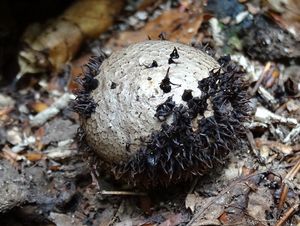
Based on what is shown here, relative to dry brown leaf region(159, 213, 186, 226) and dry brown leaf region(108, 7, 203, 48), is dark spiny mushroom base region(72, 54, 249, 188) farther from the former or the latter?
dry brown leaf region(108, 7, 203, 48)

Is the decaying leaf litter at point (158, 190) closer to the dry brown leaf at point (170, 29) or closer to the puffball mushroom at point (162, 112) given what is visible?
the dry brown leaf at point (170, 29)

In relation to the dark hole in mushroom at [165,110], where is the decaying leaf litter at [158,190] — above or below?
below

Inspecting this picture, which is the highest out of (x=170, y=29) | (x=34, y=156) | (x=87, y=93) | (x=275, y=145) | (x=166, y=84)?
(x=166, y=84)

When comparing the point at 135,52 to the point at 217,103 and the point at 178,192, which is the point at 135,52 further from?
the point at 178,192

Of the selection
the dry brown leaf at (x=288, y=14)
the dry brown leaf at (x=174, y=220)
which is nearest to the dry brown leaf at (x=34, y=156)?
the dry brown leaf at (x=174, y=220)

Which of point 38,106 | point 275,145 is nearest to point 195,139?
point 275,145

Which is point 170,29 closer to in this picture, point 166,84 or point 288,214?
point 166,84
